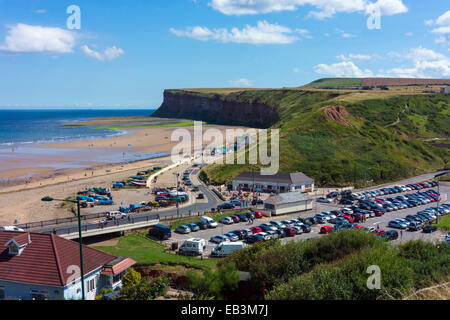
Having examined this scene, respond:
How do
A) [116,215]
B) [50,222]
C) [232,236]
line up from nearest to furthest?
[232,236] < [50,222] < [116,215]

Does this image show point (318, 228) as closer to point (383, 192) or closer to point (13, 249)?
point (383, 192)

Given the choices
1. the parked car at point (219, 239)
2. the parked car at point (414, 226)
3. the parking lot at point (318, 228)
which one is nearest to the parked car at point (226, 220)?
the parking lot at point (318, 228)

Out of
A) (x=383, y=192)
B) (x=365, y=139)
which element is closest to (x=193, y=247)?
(x=383, y=192)

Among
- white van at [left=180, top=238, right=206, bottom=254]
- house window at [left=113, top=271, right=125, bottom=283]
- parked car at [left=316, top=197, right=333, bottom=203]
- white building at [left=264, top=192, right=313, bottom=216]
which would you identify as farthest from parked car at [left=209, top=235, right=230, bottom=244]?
parked car at [left=316, top=197, right=333, bottom=203]

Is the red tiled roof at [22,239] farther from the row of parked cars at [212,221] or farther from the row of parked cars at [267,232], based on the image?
the row of parked cars at [212,221]

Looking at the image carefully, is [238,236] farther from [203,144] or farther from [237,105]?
[237,105]
